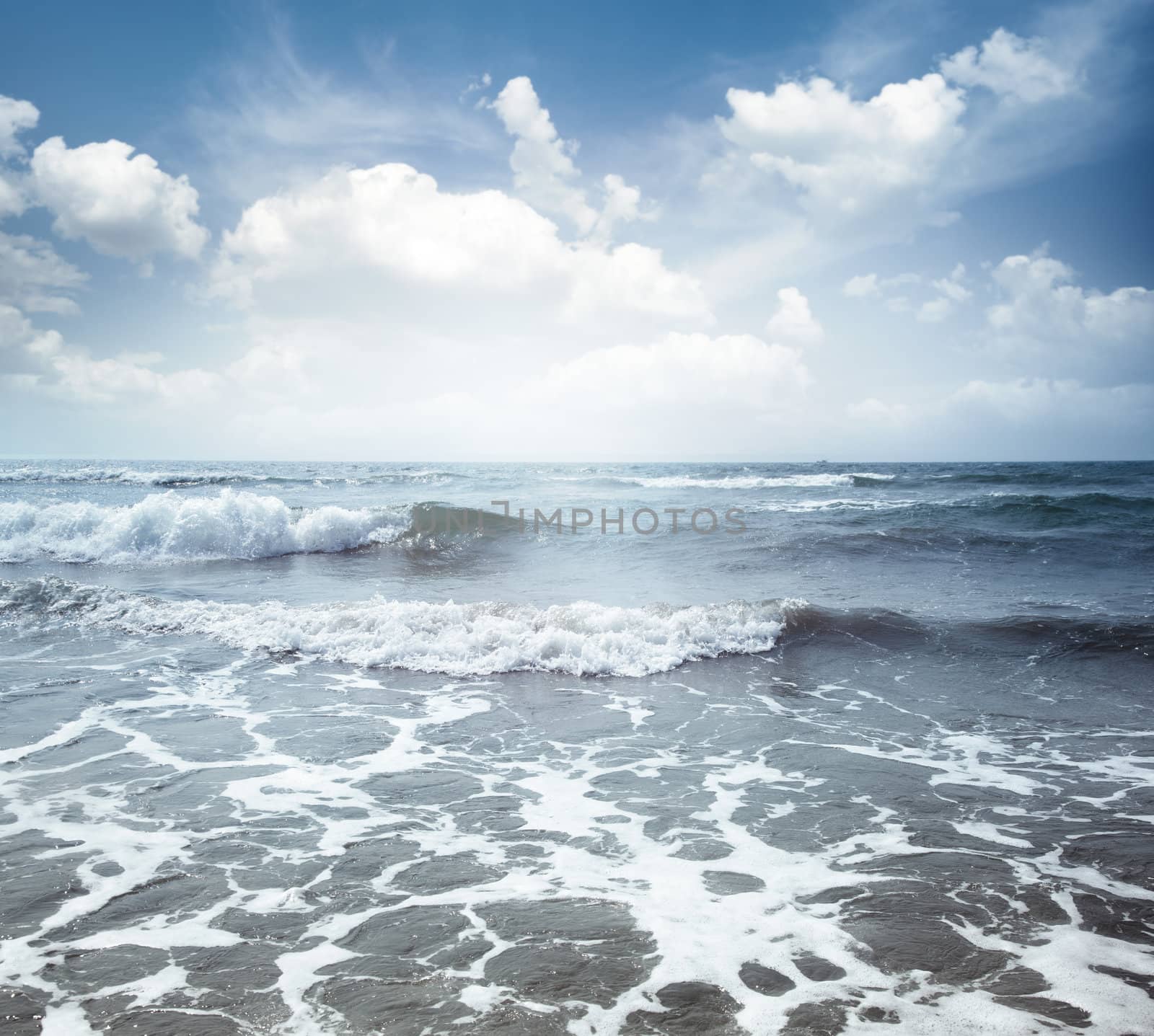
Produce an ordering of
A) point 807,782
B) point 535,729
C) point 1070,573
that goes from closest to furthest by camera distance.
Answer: point 807,782 < point 535,729 < point 1070,573

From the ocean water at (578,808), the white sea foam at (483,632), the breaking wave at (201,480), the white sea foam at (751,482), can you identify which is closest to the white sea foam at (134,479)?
the breaking wave at (201,480)

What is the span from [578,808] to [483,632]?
14.3ft

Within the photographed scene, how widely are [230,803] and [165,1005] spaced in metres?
2.15

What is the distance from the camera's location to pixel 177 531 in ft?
56.2

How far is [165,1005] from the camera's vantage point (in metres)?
2.98

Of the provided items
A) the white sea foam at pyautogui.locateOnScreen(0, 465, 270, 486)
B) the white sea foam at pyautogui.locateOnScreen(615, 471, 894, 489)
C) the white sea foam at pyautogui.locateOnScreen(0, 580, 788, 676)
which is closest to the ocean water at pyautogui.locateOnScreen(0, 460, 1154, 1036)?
the white sea foam at pyautogui.locateOnScreen(0, 580, 788, 676)

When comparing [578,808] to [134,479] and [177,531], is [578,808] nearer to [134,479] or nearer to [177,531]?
[177,531]

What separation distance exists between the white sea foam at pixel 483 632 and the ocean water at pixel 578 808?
0.18 feet

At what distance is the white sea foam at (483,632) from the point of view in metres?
8.68

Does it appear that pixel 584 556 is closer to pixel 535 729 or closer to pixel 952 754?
pixel 535 729

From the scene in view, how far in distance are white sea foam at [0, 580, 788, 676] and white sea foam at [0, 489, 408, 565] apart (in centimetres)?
637

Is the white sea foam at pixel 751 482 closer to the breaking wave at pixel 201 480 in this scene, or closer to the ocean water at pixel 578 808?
the breaking wave at pixel 201 480

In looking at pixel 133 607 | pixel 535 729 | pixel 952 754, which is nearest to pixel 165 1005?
A: pixel 535 729

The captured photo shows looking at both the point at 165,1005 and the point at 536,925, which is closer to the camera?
the point at 165,1005
